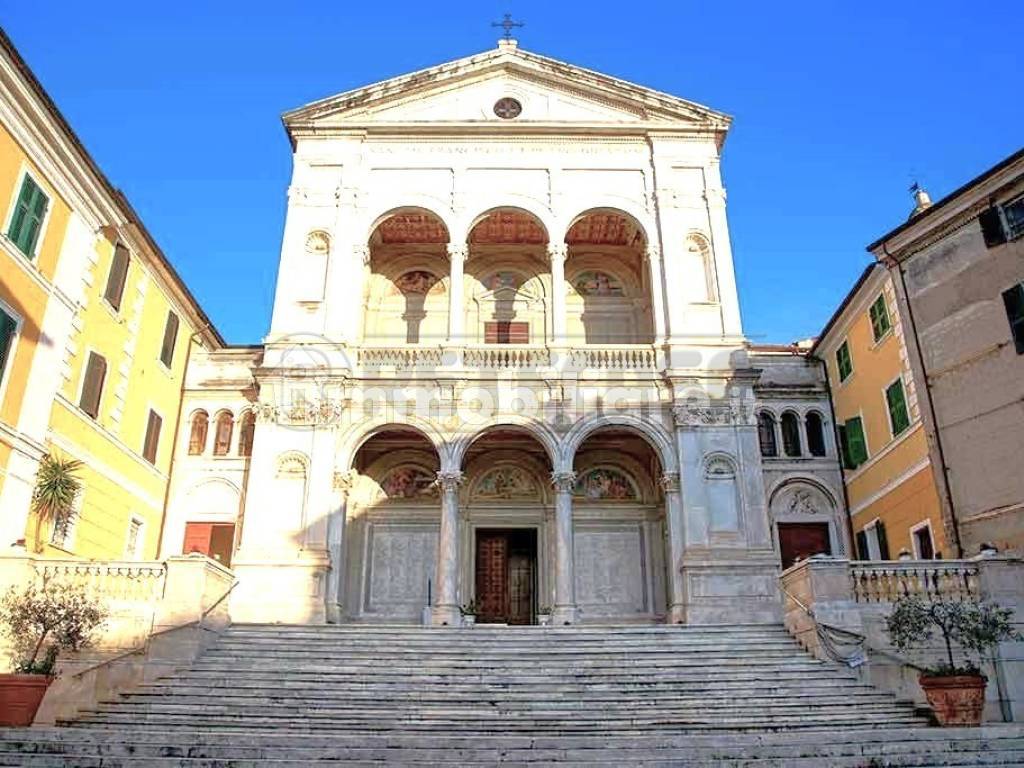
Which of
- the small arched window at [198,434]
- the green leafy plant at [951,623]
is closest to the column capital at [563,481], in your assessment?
the green leafy plant at [951,623]

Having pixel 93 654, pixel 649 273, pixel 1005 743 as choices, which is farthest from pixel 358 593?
pixel 1005 743

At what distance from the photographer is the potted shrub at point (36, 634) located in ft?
39.0

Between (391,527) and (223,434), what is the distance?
18.4 feet

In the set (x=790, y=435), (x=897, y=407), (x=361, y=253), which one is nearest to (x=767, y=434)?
(x=790, y=435)

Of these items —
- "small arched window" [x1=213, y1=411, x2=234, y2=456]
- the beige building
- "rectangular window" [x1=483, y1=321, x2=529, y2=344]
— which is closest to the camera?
the beige building

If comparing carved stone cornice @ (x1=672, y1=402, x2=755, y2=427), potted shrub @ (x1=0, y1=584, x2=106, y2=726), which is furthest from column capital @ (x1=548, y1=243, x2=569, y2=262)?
potted shrub @ (x1=0, y1=584, x2=106, y2=726)

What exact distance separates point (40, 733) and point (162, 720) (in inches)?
79.1

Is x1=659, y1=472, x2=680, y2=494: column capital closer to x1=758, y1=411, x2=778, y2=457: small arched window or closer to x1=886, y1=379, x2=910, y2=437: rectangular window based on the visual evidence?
x1=758, y1=411, x2=778, y2=457: small arched window

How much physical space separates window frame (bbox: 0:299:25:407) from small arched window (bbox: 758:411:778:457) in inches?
743

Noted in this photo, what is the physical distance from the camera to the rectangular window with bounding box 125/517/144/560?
21.3 meters

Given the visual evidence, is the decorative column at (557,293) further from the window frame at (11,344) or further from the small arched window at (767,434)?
the window frame at (11,344)

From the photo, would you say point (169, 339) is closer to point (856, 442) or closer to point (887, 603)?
point (887, 603)

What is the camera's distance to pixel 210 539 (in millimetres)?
Result: 23078

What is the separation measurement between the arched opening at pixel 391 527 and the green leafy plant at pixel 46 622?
8.30 meters
